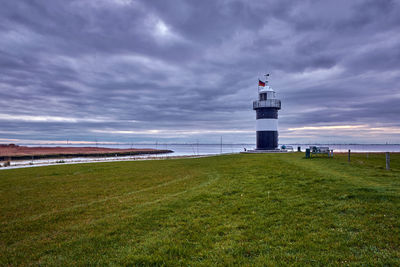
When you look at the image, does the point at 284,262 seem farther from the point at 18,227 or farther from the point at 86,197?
the point at 86,197

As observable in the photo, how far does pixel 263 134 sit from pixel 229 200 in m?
30.3

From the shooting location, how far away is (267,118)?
36.6m

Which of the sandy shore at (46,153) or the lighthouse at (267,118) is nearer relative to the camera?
the lighthouse at (267,118)

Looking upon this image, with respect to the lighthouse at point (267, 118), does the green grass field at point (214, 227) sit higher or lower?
lower

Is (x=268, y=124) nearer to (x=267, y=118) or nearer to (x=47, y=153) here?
(x=267, y=118)

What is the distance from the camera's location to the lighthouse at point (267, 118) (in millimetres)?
36500

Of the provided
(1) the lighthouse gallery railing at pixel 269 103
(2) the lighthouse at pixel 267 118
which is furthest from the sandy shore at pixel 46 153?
(1) the lighthouse gallery railing at pixel 269 103

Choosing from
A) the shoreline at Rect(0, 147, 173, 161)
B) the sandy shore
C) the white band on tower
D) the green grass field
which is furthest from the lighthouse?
the sandy shore

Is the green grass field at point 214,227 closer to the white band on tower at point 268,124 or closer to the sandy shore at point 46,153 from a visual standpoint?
the white band on tower at point 268,124

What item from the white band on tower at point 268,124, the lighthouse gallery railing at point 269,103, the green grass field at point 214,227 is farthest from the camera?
the white band on tower at point 268,124

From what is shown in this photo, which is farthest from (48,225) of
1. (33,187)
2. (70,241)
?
(33,187)

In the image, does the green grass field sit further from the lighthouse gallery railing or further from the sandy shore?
the sandy shore

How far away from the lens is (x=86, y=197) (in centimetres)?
1000

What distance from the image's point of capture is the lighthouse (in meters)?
36.5
